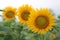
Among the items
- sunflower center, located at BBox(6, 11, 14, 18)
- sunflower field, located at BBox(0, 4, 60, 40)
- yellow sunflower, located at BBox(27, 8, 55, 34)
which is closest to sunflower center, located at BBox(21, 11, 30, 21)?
sunflower field, located at BBox(0, 4, 60, 40)

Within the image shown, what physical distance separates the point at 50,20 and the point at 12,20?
59cm

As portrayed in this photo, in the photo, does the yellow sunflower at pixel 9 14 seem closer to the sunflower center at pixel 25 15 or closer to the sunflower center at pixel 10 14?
the sunflower center at pixel 10 14

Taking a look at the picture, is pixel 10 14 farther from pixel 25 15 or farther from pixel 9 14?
pixel 25 15

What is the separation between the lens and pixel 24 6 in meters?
1.18

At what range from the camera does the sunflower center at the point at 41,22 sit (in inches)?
34.0

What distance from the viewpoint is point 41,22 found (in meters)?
0.87

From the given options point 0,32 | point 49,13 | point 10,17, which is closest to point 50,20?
point 49,13

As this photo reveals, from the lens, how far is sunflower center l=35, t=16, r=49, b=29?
86 cm

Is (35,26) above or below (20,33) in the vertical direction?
above

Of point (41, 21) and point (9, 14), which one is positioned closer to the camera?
point (41, 21)

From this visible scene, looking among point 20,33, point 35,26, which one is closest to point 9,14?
point 20,33

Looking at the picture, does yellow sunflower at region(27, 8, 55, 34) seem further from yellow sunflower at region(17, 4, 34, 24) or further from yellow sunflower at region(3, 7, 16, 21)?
yellow sunflower at region(3, 7, 16, 21)

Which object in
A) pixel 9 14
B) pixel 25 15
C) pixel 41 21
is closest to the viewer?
pixel 41 21

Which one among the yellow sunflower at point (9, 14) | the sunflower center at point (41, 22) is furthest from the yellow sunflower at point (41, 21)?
the yellow sunflower at point (9, 14)
